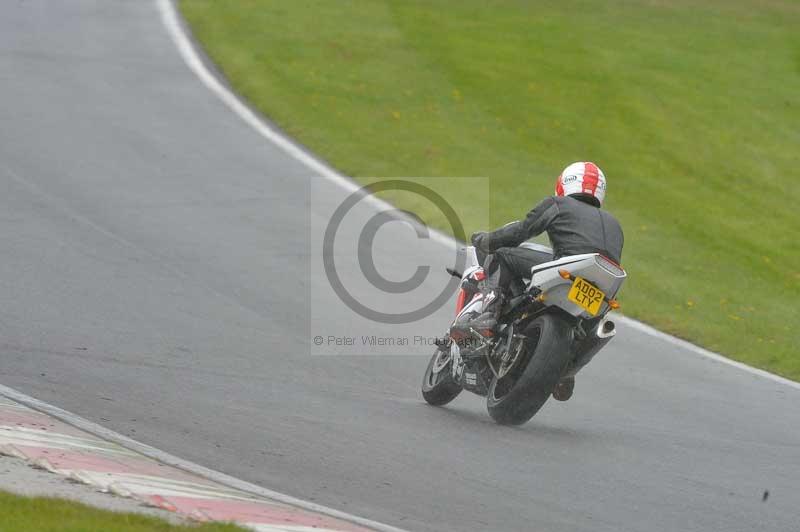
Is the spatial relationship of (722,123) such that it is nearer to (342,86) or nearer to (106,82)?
(342,86)

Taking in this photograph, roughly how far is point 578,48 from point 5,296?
1600 cm

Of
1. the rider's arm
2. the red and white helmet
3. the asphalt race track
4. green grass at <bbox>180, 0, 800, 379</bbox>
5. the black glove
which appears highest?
the red and white helmet

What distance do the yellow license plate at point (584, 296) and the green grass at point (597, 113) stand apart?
3.96 meters

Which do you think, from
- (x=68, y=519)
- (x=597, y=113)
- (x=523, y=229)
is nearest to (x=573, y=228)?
(x=523, y=229)

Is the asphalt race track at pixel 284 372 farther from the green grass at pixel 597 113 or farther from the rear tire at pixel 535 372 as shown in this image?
the green grass at pixel 597 113

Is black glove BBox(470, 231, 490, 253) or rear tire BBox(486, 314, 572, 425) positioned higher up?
black glove BBox(470, 231, 490, 253)

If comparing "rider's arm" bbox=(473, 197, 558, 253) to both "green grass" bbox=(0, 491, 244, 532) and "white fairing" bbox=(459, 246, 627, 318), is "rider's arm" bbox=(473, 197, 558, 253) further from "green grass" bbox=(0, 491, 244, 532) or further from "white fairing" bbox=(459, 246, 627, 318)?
"green grass" bbox=(0, 491, 244, 532)

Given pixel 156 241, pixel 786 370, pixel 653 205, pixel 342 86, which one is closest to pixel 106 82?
pixel 342 86

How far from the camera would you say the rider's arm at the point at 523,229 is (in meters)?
8.11

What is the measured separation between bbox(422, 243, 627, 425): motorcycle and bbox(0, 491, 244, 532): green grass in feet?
10.0

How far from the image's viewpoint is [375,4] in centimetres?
2581

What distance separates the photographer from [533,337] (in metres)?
7.96

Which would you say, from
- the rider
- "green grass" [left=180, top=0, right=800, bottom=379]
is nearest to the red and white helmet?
the rider

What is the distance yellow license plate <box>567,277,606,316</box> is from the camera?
771 cm
